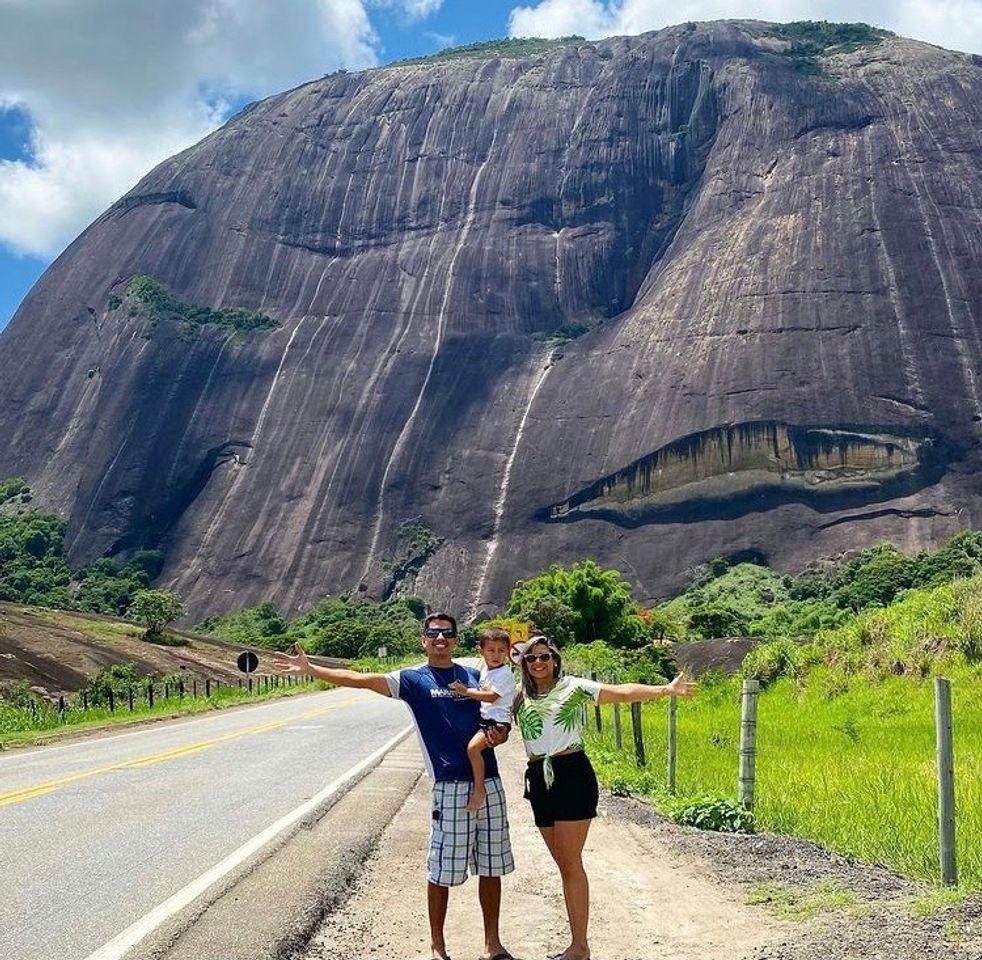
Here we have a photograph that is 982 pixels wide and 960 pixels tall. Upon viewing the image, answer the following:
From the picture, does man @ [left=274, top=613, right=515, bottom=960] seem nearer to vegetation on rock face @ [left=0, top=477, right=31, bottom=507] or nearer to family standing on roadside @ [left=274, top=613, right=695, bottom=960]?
family standing on roadside @ [left=274, top=613, right=695, bottom=960]

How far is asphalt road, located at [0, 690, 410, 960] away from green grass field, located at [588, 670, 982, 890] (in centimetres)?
422

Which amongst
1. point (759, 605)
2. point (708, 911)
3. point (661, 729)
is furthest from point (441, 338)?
point (708, 911)

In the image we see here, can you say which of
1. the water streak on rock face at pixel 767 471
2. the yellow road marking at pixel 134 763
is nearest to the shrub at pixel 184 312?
the water streak on rock face at pixel 767 471

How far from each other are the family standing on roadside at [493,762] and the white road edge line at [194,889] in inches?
65.1

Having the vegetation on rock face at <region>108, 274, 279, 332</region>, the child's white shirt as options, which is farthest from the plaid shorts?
A: the vegetation on rock face at <region>108, 274, 279, 332</region>

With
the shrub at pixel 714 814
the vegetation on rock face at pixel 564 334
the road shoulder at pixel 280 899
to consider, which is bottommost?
the road shoulder at pixel 280 899

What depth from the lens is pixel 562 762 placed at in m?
5.98

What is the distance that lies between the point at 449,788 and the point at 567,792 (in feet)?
2.05

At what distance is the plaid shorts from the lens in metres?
5.89

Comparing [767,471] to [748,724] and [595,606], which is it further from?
[748,724]

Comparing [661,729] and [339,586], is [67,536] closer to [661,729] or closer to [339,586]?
[339,586]

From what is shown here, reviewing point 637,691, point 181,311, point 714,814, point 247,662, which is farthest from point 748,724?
point 181,311

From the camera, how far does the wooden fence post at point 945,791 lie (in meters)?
6.65

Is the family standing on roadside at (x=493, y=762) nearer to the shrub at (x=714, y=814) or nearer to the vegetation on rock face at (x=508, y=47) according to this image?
the shrub at (x=714, y=814)
